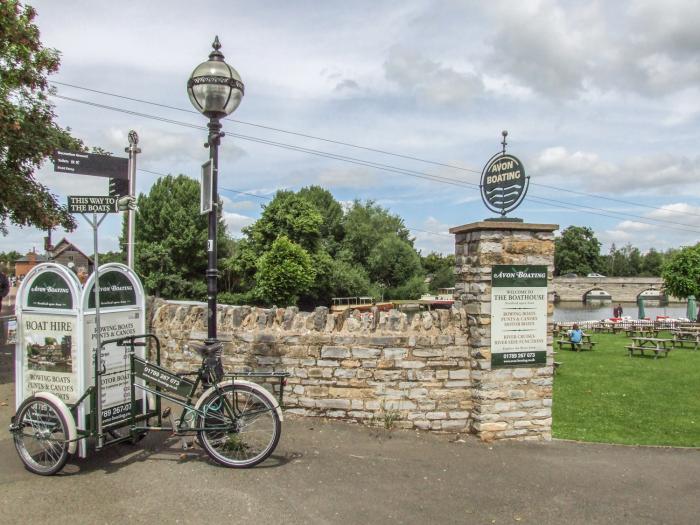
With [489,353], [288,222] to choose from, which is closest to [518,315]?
[489,353]

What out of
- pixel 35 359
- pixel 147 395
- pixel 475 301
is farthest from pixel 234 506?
pixel 475 301

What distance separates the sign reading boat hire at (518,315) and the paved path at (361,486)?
1.08m

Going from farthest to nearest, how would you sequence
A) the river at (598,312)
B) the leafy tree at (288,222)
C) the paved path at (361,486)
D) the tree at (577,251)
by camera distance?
the tree at (577,251)
the river at (598,312)
the leafy tree at (288,222)
the paved path at (361,486)

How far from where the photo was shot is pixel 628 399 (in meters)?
11.3

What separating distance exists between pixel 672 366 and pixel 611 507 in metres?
14.1

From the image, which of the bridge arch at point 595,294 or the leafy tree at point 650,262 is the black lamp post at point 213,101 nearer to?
the bridge arch at point 595,294

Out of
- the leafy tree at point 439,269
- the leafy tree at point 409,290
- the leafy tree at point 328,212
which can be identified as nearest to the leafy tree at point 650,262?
the leafy tree at point 439,269

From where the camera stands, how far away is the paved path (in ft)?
13.9

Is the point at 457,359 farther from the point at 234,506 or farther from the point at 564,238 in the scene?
the point at 564,238

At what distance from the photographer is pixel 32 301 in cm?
521

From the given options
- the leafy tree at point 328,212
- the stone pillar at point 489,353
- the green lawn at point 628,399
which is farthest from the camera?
the leafy tree at point 328,212

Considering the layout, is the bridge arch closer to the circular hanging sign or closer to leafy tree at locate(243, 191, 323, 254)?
leafy tree at locate(243, 191, 323, 254)

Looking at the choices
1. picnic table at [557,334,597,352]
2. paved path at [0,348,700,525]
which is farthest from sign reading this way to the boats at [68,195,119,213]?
picnic table at [557,334,597,352]

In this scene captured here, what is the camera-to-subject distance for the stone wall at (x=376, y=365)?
6652mm
